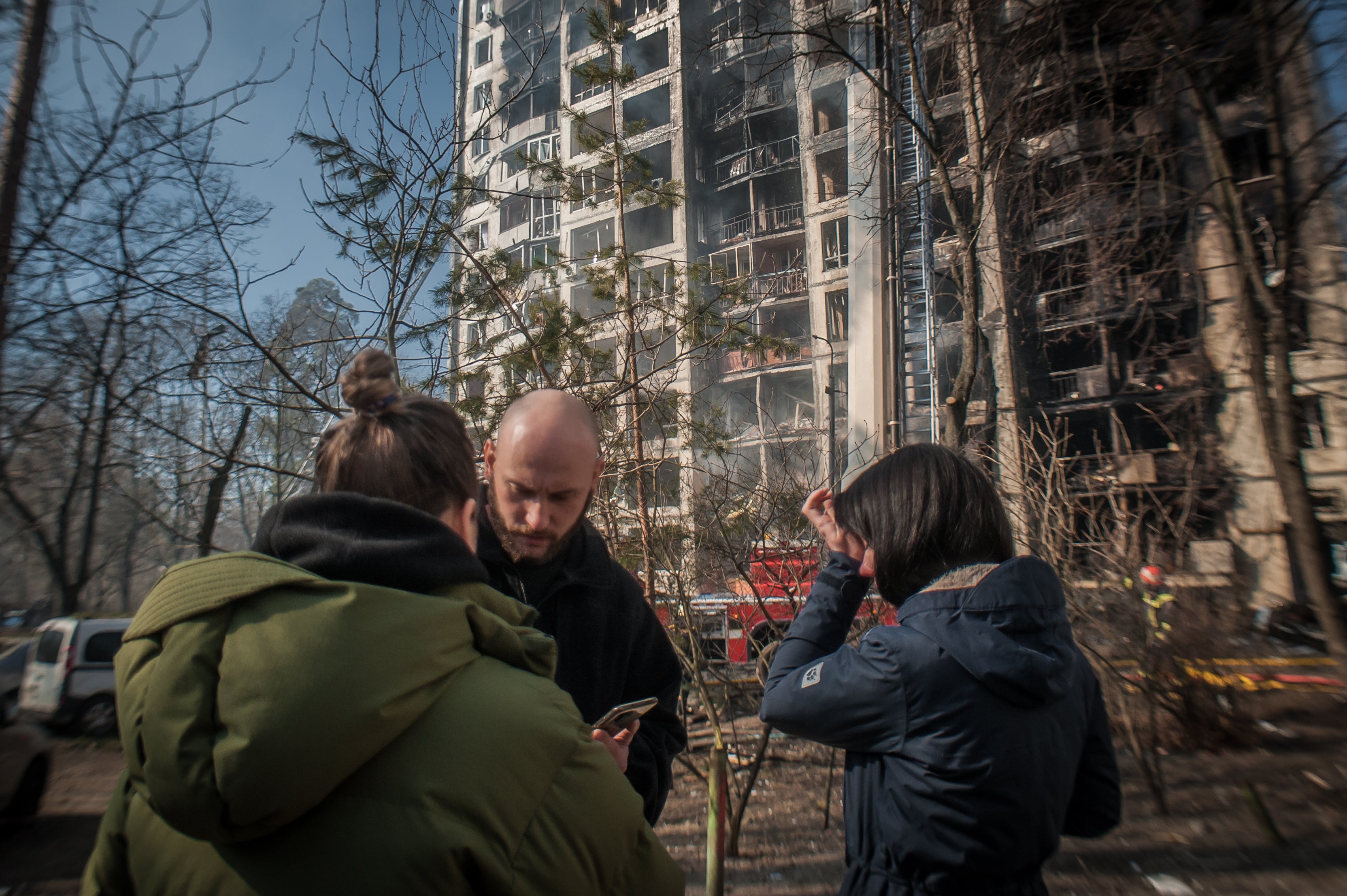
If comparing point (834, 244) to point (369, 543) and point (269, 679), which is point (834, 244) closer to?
point (369, 543)

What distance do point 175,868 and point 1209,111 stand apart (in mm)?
5535

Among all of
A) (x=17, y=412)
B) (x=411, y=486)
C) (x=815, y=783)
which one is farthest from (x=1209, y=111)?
(x=17, y=412)

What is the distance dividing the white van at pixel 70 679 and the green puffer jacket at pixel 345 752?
42.0ft

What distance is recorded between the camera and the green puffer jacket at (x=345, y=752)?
807 millimetres

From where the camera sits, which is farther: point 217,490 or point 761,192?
point 761,192

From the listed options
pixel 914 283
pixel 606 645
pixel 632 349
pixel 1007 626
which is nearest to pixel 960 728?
pixel 1007 626

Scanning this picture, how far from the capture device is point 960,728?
4.72ft

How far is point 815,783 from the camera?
5922 millimetres

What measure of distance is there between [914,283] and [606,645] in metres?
19.4

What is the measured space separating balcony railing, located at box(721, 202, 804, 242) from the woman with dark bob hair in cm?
3332

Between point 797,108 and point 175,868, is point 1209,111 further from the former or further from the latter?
point 797,108

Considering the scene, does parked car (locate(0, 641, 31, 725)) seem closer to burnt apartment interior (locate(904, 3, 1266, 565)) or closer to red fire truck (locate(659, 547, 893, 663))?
red fire truck (locate(659, 547, 893, 663))

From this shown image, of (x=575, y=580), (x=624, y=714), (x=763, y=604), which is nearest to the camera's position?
(x=624, y=714)

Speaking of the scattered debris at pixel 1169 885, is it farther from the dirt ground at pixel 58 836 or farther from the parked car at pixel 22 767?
the parked car at pixel 22 767
